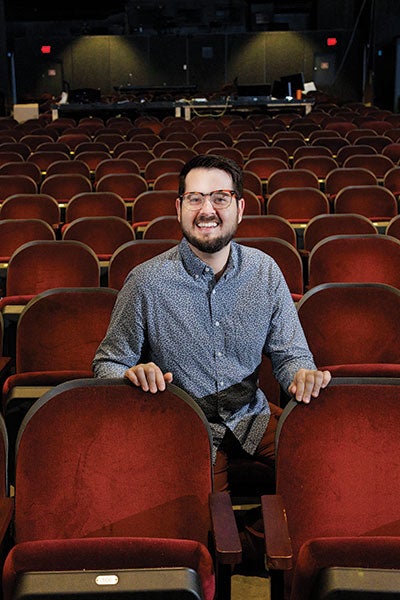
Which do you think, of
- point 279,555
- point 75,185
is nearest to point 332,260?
point 279,555

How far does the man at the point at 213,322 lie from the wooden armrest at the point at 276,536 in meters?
0.52

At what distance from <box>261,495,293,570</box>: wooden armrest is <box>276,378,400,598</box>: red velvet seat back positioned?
14 cm

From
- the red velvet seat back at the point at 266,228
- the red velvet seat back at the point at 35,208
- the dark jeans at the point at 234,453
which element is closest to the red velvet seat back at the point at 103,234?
the red velvet seat back at the point at 266,228

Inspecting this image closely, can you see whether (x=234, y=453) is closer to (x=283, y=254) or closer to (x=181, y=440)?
(x=181, y=440)

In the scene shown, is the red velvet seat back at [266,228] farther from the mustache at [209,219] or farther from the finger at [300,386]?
the finger at [300,386]

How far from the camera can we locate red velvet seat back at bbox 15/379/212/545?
1971mm

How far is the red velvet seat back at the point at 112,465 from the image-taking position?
1.97 meters

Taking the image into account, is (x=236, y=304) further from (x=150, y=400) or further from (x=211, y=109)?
(x=211, y=109)

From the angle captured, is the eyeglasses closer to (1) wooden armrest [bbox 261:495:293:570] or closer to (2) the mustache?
(2) the mustache

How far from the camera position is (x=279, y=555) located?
1.67 metres

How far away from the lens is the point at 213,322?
95.2 inches

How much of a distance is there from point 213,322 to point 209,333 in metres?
0.04

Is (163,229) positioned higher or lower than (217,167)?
lower

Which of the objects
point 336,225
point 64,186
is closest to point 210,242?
point 336,225
